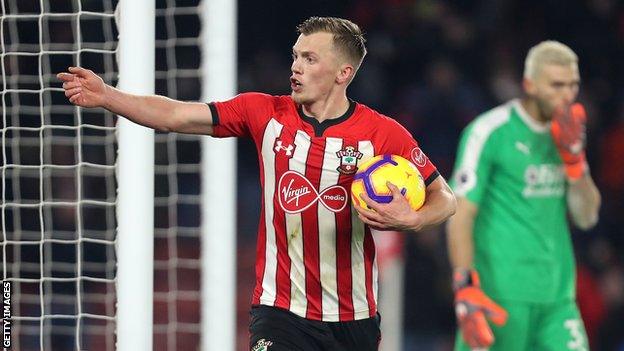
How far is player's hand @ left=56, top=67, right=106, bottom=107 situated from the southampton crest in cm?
83

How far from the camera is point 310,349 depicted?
398 cm

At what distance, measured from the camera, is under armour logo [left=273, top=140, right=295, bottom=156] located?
13.2 feet

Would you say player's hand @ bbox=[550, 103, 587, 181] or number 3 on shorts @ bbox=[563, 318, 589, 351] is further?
player's hand @ bbox=[550, 103, 587, 181]

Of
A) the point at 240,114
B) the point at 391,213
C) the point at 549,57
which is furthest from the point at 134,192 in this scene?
the point at 549,57

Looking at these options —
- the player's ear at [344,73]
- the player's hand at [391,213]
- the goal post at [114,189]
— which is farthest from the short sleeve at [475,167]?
the player's hand at [391,213]

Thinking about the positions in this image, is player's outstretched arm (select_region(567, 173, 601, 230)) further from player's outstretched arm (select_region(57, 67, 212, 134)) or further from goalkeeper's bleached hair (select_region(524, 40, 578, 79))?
player's outstretched arm (select_region(57, 67, 212, 134))

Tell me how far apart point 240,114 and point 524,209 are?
83.2 inches

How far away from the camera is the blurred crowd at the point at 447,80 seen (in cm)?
900

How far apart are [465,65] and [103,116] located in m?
3.13

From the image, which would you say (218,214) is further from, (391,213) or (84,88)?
(391,213)

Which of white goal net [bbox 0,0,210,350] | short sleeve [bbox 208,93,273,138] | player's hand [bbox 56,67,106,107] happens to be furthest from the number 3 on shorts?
white goal net [bbox 0,0,210,350]

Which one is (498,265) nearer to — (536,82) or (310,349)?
(536,82)

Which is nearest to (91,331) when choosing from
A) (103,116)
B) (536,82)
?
(103,116)

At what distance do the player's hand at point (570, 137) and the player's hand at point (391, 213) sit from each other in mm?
2048
